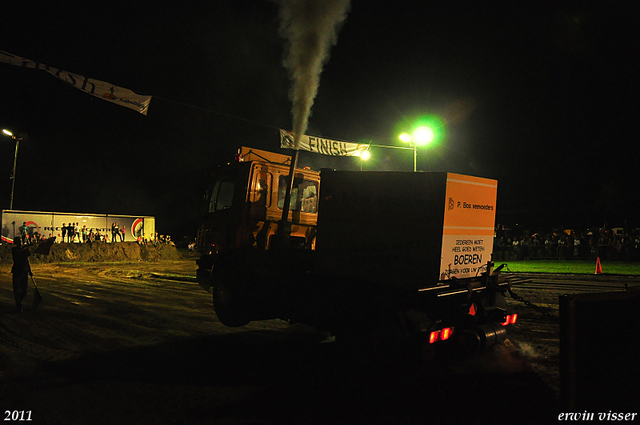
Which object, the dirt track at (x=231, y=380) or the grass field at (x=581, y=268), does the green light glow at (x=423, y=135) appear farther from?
the grass field at (x=581, y=268)

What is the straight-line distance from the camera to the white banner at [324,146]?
1249cm

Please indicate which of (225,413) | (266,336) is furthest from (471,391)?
(266,336)

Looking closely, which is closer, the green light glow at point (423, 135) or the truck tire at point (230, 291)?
the truck tire at point (230, 291)

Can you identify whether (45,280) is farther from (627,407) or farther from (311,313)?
(627,407)

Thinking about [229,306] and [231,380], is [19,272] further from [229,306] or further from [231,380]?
[231,380]

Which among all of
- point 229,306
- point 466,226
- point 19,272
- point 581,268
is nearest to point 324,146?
point 229,306

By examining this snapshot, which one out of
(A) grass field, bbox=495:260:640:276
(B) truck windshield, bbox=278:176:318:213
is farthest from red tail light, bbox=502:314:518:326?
(A) grass field, bbox=495:260:640:276

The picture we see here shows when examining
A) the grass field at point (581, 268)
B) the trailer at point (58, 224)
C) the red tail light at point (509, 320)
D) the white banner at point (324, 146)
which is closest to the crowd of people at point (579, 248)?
the grass field at point (581, 268)

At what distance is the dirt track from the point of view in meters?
3.98

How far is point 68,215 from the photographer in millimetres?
29078

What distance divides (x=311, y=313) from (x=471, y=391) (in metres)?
2.36

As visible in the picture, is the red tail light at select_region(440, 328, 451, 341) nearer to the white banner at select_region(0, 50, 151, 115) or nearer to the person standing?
the person standing

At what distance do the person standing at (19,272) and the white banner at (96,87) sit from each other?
3.70 metres

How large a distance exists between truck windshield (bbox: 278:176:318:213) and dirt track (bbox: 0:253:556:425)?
2349 mm
